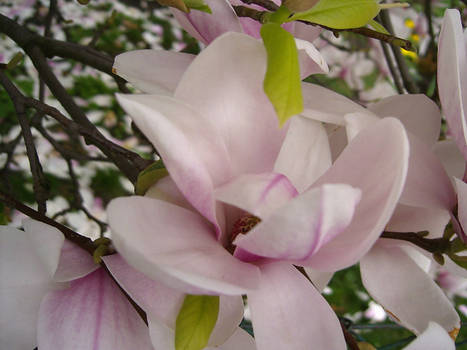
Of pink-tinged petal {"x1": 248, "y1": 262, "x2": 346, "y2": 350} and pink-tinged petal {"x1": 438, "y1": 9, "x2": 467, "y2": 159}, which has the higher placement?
pink-tinged petal {"x1": 438, "y1": 9, "x2": 467, "y2": 159}

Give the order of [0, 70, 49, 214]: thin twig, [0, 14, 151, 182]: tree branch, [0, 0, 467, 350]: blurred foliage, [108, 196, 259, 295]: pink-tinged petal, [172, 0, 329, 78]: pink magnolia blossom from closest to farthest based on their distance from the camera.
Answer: [108, 196, 259, 295]: pink-tinged petal → [172, 0, 329, 78]: pink magnolia blossom → [0, 70, 49, 214]: thin twig → [0, 14, 151, 182]: tree branch → [0, 0, 467, 350]: blurred foliage

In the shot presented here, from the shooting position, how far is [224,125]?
0.36 m

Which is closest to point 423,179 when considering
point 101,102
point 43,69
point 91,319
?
point 91,319

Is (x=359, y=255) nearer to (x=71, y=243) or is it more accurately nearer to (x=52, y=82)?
(x=71, y=243)

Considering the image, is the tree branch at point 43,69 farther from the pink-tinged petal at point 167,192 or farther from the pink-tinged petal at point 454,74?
the pink-tinged petal at point 454,74

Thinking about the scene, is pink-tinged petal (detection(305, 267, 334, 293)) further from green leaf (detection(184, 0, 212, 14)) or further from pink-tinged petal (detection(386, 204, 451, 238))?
green leaf (detection(184, 0, 212, 14))

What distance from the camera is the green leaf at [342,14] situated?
0.36m

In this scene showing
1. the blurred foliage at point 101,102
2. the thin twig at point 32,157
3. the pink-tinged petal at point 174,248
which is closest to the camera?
the pink-tinged petal at point 174,248

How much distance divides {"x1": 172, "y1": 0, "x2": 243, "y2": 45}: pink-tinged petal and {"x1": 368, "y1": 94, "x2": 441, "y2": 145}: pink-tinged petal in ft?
0.40

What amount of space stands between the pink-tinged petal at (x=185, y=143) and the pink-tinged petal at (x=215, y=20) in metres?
0.10

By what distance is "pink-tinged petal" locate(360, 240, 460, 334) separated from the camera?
387 mm

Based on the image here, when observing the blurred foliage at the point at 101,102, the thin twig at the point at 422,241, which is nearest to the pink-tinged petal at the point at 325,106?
the thin twig at the point at 422,241

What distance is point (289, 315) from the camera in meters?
0.33

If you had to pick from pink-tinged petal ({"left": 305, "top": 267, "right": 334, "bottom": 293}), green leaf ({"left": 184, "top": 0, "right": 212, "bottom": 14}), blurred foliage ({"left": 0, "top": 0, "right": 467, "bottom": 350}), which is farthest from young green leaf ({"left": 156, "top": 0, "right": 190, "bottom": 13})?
blurred foliage ({"left": 0, "top": 0, "right": 467, "bottom": 350})
